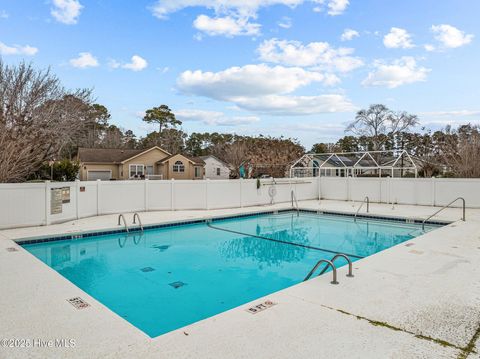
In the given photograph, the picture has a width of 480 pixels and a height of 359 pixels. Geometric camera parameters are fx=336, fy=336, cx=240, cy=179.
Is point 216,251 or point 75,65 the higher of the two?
point 75,65

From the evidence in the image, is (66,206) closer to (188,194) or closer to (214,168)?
(188,194)

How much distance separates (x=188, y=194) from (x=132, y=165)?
Result: 17731 mm

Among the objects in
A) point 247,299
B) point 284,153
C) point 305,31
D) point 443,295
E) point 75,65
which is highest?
point 305,31

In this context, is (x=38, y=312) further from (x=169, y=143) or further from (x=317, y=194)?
(x=169, y=143)

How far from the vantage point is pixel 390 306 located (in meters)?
3.91

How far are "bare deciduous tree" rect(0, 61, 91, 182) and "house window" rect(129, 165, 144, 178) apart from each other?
14.2 m

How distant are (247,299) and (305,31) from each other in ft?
46.2

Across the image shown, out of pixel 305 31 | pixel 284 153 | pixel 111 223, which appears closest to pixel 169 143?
pixel 284 153

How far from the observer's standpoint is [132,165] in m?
29.1

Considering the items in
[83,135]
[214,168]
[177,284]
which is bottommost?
[177,284]

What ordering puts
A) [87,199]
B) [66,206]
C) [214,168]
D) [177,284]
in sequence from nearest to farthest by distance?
[177,284], [66,206], [87,199], [214,168]

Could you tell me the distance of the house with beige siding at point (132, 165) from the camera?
27.9 meters

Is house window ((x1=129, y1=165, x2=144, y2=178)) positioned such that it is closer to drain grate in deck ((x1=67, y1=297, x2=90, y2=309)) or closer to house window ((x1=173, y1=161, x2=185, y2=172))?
house window ((x1=173, y1=161, x2=185, y2=172))

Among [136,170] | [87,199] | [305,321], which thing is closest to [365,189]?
[87,199]
